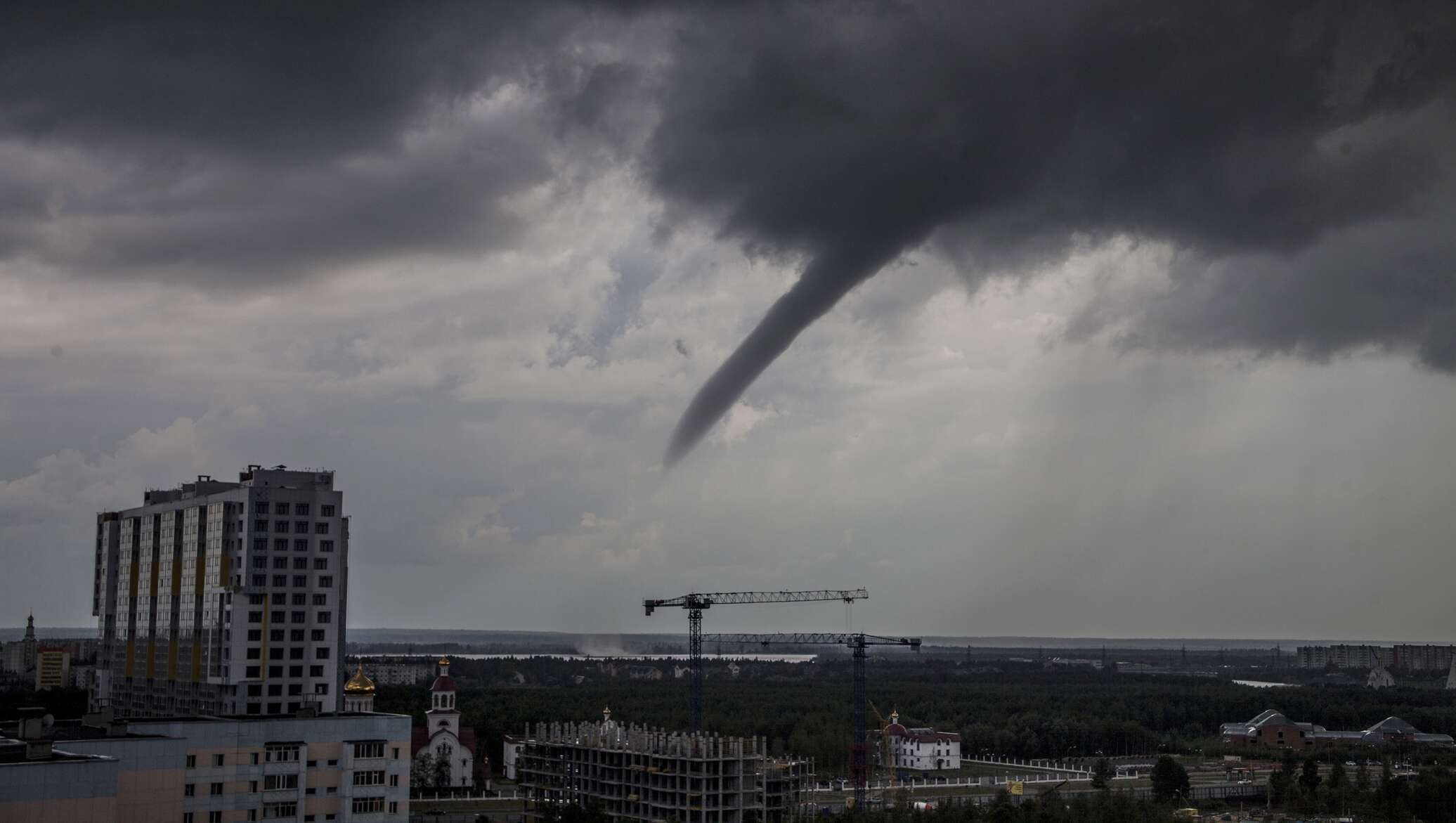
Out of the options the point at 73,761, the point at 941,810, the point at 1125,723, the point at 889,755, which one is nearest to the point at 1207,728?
the point at 1125,723

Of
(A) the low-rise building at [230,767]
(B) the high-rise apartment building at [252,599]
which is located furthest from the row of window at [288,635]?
(A) the low-rise building at [230,767]

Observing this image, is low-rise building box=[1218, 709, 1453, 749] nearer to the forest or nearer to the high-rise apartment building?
the forest

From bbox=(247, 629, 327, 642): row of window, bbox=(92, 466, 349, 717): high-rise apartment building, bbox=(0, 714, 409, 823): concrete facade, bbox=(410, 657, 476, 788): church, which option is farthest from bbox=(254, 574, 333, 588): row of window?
bbox=(410, 657, 476, 788): church

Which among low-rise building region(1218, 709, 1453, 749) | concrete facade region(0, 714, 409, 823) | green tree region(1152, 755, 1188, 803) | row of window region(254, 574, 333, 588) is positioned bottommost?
low-rise building region(1218, 709, 1453, 749)

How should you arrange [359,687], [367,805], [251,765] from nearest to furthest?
[251,765] < [367,805] < [359,687]

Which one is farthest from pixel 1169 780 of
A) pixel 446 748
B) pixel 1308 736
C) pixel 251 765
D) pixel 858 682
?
pixel 251 765

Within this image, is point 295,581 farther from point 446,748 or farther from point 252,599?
point 446,748
